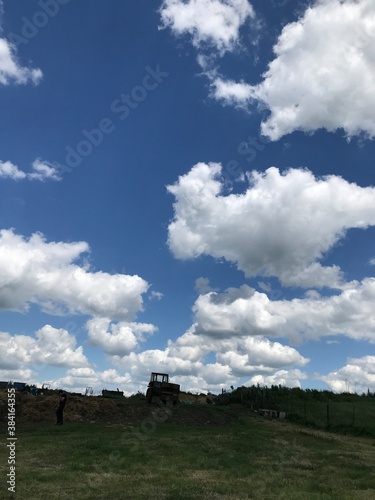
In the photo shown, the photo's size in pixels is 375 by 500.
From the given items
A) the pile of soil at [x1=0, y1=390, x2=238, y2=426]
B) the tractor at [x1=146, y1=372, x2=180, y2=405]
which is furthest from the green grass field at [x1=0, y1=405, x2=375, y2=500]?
the tractor at [x1=146, y1=372, x2=180, y2=405]

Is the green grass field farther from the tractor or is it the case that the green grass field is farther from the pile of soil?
the tractor

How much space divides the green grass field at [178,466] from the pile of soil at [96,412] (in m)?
3.13

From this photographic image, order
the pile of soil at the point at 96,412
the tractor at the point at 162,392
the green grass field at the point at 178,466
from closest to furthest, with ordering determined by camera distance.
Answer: the green grass field at the point at 178,466
the pile of soil at the point at 96,412
the tractor at the point at 162,392

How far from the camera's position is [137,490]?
11148mm

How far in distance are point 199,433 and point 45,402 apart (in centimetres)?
1166

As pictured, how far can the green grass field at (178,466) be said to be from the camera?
11.2 m

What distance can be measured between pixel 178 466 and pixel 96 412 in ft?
56.7

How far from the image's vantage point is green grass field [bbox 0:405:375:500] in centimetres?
1120

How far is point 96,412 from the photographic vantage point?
3031 centimetres

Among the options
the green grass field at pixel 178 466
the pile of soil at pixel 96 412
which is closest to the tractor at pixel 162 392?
the pile of soil at pixel 96 412

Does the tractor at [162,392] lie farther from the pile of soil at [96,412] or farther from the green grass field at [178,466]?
the green grass field at [178,466]

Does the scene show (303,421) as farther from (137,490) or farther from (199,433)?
(137,490)

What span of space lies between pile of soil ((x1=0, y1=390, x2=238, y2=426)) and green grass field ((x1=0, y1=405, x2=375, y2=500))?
123 inches

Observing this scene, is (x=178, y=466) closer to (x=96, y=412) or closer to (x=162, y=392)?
(x=96, y=412)
